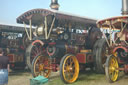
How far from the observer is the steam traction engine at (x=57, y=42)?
5804 mm

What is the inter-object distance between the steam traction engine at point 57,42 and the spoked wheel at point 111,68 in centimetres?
103

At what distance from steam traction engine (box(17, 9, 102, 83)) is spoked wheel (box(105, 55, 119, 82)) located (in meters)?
1.03

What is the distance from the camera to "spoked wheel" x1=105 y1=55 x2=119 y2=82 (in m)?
5.08

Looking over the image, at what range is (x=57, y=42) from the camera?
619cm

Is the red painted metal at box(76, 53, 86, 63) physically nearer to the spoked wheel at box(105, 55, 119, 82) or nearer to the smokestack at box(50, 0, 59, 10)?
the spoked wheel at box(105, 55, 119, 82)

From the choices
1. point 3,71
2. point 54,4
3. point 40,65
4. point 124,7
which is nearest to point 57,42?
point 40,65

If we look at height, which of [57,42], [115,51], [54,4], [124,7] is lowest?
[115,51]

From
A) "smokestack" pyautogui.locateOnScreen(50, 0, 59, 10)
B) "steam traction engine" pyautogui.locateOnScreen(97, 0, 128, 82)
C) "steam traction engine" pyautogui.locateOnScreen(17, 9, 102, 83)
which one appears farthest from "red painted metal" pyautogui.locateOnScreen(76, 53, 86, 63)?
"smokestack" pyautogui.locateOnScreen(50, 0, 59, 10)

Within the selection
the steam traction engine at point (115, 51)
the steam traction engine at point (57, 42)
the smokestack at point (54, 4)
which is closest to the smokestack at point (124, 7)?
the steam traction engine at point (57, 42)

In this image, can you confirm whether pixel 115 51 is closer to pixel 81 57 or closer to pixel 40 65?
pixel 81 57

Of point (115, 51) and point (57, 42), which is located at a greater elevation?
point (57, 42)

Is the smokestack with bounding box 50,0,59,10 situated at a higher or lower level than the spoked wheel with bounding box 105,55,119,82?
higher

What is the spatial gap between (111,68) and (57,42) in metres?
2.09

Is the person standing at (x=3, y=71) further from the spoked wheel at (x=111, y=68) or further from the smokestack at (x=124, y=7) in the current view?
the smokestack at (x=124, y=7)
